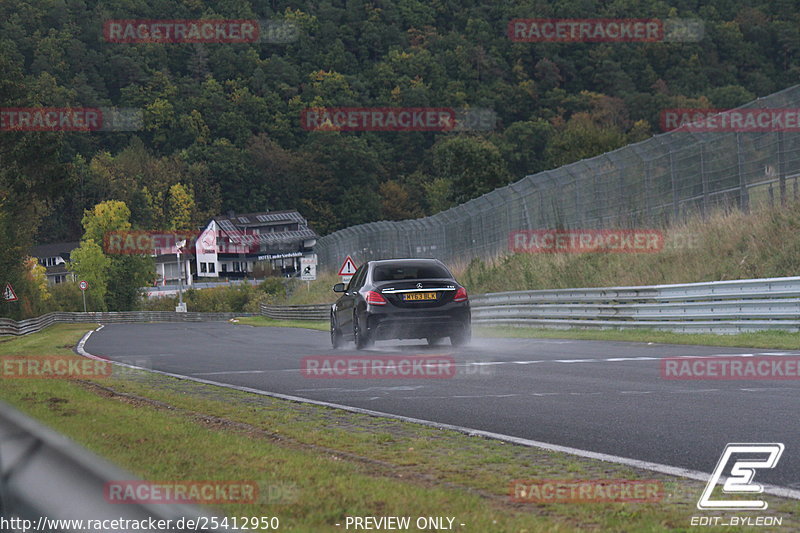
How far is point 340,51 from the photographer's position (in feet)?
482

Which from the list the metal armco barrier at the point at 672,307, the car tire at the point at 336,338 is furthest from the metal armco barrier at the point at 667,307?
the car tire at the point at 336,338

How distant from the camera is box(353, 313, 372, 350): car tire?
1791 cm

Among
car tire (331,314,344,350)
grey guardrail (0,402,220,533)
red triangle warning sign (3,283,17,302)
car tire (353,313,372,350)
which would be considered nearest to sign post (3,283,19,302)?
red triangle warning sign (3,283,17,302)

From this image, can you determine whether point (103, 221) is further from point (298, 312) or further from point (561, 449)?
point (561, 449)

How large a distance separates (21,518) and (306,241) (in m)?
145

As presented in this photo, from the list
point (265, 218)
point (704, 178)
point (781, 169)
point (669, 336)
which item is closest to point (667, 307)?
point (669, 336)

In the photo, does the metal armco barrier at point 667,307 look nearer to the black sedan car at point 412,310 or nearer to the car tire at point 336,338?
the black sedan car at point 412,310

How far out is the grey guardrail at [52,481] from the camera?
1592mm

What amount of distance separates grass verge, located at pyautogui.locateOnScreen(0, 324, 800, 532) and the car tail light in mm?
7407

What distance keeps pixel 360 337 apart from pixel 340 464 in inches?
467

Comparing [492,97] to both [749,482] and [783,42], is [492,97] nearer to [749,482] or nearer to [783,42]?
[783,42]

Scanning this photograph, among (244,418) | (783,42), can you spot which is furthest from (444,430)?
(783,42)

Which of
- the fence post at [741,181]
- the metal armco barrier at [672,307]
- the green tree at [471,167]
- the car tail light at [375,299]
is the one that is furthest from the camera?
the green tree at [471,167]

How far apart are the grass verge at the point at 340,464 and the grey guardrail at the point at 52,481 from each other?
270cm
